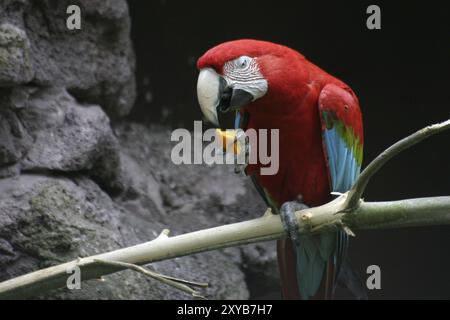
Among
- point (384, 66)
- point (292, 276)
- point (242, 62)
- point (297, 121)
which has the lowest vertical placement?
point (292, 276)

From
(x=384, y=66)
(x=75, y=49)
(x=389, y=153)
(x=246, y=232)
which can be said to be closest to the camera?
(x=389, y=153)

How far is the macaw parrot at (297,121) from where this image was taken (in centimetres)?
146

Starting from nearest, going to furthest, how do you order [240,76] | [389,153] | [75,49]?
[389,153], [240,76], [75,49]

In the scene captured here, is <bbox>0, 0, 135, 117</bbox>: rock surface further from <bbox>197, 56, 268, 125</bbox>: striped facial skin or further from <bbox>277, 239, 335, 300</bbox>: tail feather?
<bbox>277, 239, 335, 300</bbox>: tail feather

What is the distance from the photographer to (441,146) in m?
2.08

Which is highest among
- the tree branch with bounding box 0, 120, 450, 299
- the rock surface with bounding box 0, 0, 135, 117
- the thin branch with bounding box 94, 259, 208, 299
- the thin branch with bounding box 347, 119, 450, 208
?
the rock surface with bounding box 0, 0, 135, 117

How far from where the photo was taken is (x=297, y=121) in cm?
156

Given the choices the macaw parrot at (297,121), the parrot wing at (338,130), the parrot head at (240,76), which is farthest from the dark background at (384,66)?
the parrot head at (240,76)

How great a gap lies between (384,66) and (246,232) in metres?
1.04

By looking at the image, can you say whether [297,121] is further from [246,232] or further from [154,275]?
[154,275]

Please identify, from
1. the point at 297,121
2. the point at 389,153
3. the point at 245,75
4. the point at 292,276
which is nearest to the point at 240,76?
the point at 245,75

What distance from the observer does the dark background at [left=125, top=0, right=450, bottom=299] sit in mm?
2023

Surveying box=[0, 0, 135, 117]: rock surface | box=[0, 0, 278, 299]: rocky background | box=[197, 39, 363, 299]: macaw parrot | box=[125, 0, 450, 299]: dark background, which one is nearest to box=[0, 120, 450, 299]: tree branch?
box=[197, 39, 363, 299]: macaw parrot
